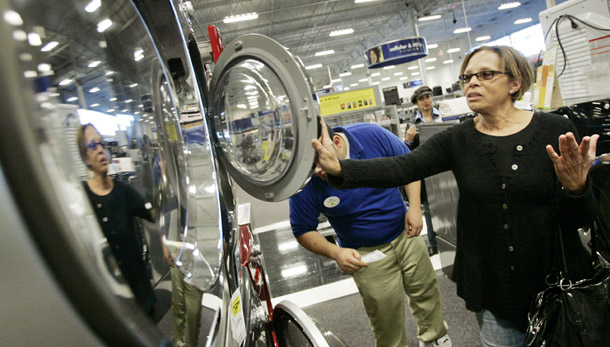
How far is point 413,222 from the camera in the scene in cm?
210

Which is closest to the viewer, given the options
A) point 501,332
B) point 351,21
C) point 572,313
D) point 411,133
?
point 572,313

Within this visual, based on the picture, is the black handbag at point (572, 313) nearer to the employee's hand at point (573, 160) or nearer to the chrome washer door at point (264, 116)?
the employee's hand at point (573, 160)

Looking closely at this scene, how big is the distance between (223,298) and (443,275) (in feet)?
9.83

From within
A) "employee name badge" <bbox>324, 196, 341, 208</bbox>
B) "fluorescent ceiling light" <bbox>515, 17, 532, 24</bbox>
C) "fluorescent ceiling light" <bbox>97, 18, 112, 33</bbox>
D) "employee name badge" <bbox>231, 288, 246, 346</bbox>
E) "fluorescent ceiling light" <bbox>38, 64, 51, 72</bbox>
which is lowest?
"employee name badge" <bbox>231, 288, 246, 346</bbox>

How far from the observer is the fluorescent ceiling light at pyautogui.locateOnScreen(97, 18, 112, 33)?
651 mm

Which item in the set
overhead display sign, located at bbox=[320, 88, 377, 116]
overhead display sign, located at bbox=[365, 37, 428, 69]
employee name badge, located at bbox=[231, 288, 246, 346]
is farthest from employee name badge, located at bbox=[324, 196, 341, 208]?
overhead display sign, located at bbox=[365, 37, 428, 69]

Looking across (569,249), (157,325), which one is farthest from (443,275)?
(157,325)

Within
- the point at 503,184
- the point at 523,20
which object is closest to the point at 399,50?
the point at 503,184

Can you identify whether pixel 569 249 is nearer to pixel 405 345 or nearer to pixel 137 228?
pixel 405 345

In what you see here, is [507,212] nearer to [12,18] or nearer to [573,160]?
[573,160]

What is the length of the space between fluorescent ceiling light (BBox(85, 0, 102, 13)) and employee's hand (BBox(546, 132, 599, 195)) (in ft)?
3.96

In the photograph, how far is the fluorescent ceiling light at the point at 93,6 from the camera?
2.00 ft

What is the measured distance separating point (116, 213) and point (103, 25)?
0.32 metres

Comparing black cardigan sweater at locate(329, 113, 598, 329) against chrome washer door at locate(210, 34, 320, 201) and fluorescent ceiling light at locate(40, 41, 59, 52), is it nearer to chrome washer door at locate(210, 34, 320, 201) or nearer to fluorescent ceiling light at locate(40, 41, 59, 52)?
chrome washer door at locate(210, 34, 320, 201)
